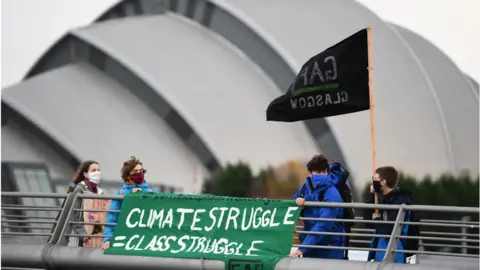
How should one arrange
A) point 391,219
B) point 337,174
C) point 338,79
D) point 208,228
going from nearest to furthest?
point 391,219 → point 337,174 → point 208,228 → point 338,79

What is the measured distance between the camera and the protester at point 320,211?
1120cm

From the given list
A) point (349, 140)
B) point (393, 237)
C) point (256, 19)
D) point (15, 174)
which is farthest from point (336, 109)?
point (256, 19)

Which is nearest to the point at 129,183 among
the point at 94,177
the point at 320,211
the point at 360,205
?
the point at 94,177

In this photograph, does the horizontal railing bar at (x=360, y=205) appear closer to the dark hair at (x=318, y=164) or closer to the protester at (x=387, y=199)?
the protester at (x=387, y=199)

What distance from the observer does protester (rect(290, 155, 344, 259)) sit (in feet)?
36.7

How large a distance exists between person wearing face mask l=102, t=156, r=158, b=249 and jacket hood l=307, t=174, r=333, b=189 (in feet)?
6.28

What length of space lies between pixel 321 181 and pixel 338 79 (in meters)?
1.36

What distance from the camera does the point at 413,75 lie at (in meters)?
43.7

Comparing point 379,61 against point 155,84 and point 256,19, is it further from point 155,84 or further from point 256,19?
point 155,84

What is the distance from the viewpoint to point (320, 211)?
11.4 metres

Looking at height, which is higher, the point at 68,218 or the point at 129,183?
the point at 129,183

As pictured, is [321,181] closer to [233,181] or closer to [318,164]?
[318,164]

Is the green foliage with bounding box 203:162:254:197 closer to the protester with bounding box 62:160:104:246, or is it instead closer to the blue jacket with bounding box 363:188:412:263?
the protester with bounding box 62:160:104:246

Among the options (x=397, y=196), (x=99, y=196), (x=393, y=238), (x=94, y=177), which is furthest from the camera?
(x=94, y=177)
